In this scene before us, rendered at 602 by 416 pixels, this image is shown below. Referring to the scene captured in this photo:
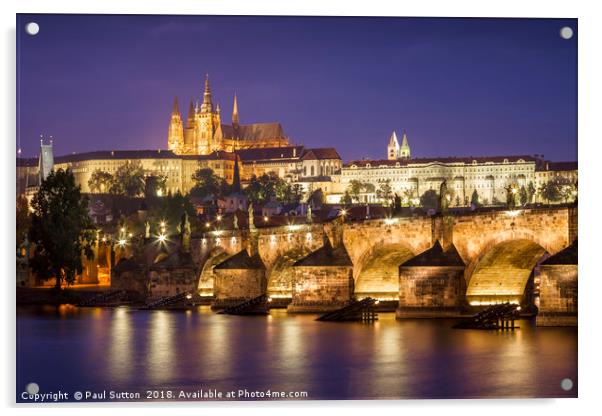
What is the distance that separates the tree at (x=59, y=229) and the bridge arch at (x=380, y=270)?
380 inches

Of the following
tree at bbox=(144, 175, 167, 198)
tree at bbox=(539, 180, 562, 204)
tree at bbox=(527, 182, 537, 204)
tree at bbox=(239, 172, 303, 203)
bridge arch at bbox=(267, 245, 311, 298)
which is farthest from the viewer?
tree at bbox=(144, 175, 167, 198)

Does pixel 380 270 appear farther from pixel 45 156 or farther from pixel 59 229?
pixel 45 156

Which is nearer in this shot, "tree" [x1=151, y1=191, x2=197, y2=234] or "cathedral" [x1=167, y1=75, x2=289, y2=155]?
"cathedral" [x1=167, y1=75, x2=289, y2=155]

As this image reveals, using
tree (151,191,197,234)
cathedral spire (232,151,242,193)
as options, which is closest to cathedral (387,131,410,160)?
cathedral spire (232,151,242,193)

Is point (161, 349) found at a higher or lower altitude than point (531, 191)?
lower

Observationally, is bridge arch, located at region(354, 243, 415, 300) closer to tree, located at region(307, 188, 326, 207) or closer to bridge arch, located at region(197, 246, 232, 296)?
bridge arch, located at region(197, 246, 232, 296)

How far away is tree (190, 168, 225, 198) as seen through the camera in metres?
79.1

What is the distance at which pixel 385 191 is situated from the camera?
59312 mm

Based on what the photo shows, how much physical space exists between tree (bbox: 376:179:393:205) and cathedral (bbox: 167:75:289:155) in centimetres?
653

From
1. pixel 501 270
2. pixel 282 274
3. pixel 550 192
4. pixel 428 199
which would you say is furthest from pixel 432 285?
pixel 428 199

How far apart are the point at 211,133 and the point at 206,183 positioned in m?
9.43

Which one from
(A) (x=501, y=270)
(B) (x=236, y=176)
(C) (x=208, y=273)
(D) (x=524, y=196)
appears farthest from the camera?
(B) (x=236, y=176)
